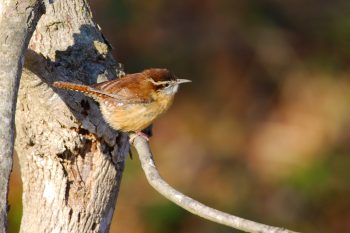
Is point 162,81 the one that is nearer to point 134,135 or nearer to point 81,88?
point 134,135

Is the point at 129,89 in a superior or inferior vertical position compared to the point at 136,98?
superior

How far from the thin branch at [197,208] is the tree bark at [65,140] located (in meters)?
0.26

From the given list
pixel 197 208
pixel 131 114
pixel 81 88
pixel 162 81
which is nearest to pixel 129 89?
pixel 131 114

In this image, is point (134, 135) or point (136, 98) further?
point (136, 98)

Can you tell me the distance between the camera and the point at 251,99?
10.1m

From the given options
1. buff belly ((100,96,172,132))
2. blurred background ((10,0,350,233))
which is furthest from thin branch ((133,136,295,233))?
blurred background ((10,0,350,233))

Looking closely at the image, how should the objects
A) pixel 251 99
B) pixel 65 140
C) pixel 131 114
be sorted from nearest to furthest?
pixel 65 140
pixel 131 114
pixel 251 99

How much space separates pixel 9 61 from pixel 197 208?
2.43ft

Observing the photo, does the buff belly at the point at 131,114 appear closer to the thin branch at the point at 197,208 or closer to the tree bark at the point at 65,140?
the tree bark at the point at 65,140

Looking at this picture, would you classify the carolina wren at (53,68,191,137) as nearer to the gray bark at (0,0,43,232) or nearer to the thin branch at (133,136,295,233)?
the thin branch at (133,136,295,233)

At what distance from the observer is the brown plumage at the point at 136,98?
441 centimetres

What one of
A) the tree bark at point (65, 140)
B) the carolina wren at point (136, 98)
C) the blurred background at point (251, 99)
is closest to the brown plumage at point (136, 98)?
the carolina wren at point (136, 98)

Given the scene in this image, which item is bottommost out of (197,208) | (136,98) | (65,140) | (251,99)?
(251,99)

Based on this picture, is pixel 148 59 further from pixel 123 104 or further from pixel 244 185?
pixel 123 104
